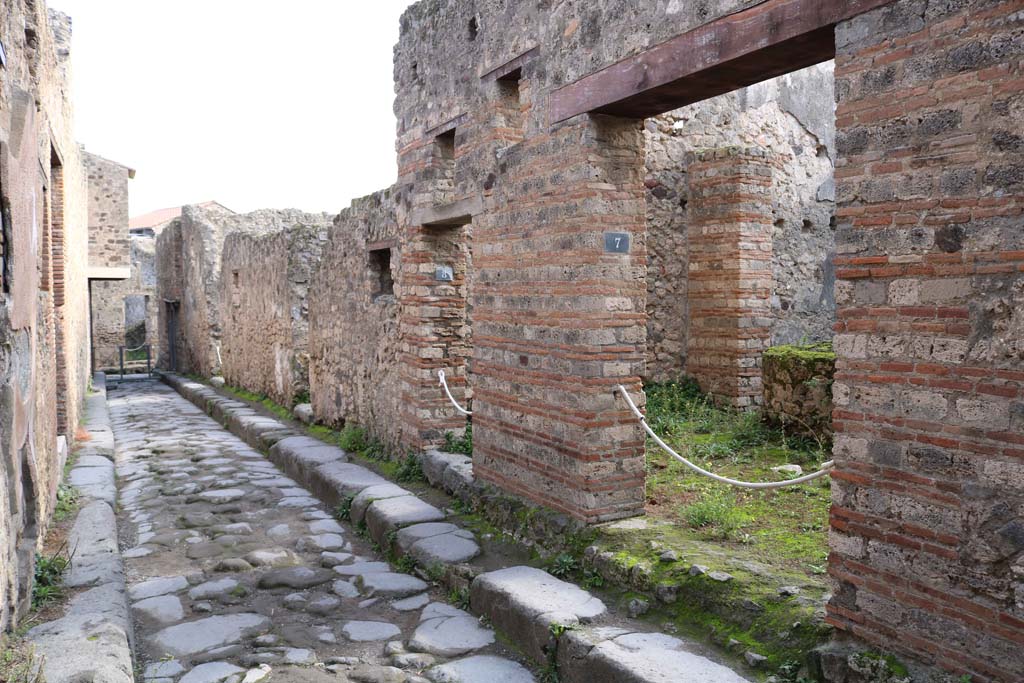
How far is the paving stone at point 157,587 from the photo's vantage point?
4.73 metres

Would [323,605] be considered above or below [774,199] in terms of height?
below

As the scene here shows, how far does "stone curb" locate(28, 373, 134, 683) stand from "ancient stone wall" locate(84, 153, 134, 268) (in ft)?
31.2

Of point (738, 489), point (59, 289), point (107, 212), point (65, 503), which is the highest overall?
point (107, 212)

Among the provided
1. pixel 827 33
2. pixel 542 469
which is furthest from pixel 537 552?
pixel 827 33

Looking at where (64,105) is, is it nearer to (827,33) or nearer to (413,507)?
(413,507)

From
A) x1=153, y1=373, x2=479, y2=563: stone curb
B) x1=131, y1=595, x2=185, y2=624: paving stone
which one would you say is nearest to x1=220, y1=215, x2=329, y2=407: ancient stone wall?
x1=153, y1=373, x2=479, y2=563: stone curb

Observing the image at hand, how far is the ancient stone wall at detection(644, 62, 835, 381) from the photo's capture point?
8.46m

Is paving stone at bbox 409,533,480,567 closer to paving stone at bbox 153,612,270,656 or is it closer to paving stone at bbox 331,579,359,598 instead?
paving stone at bbox 331,579,359,598

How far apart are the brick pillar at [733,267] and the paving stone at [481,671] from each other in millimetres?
5008

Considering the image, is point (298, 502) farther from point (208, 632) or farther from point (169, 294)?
point (169, 294)

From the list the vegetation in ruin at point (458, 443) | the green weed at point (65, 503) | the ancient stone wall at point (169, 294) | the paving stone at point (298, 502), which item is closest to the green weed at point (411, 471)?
the vegetation in ruin at point (458, 443)

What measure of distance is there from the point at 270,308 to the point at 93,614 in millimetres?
8361

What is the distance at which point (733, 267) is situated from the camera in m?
8.09

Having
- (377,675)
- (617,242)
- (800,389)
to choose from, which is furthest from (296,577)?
(800,389)
